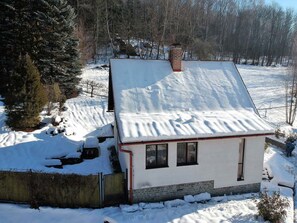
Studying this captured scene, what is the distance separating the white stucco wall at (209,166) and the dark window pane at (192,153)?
0.21 metres

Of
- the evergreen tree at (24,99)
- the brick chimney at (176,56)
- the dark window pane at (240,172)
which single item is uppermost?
the brick chimney at (176,56)

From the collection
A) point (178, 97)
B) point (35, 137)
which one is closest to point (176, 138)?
point (178, 97)

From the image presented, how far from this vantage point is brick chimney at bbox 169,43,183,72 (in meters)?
14.6

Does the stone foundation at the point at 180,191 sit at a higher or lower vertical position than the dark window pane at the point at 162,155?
lower

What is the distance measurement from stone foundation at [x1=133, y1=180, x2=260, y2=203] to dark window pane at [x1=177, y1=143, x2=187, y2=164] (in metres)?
1.00

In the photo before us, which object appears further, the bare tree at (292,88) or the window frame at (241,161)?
the bare tree at (292,88)

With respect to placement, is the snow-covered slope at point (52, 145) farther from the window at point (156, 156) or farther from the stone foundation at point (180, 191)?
the window at point (156, 156)

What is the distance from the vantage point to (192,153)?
39.8ft

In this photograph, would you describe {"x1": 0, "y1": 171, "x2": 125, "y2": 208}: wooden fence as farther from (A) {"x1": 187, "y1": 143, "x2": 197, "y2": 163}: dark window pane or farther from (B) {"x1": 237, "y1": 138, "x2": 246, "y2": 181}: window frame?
(B) {"x1": 237, "y1": 138, "x2": 246, "y2": 181}: window frame

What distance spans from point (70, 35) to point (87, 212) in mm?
19767

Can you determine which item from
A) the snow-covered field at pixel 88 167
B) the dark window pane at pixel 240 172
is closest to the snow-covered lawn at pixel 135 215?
the snow-covered field at pixel 88 167

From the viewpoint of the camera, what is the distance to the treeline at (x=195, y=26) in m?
46.4

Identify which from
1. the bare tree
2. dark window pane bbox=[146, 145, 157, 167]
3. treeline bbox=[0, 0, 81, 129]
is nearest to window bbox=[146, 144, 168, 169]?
dark window pane bbox=[146, 145, 157, 167]

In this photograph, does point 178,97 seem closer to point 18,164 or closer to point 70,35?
point 18,164
